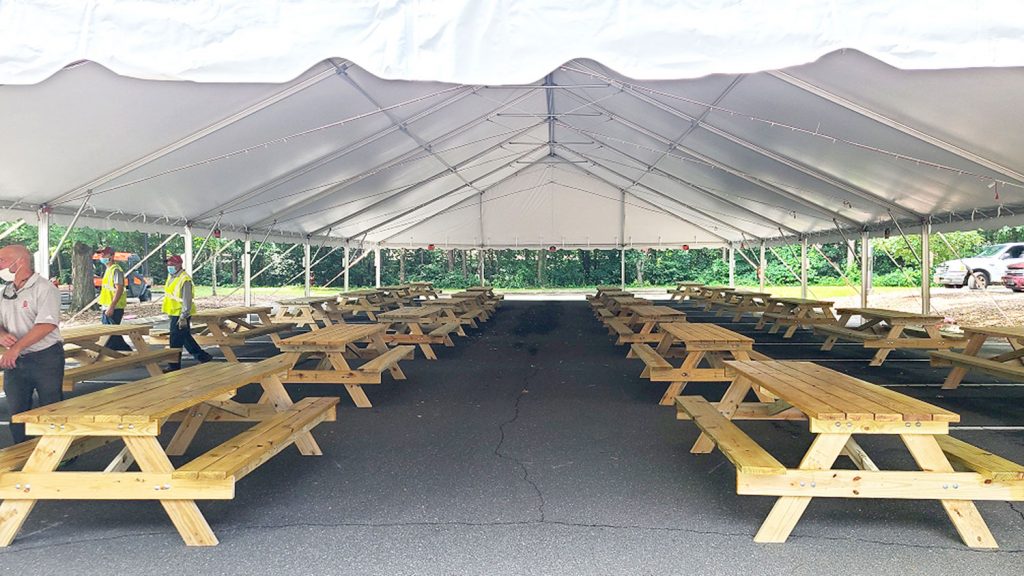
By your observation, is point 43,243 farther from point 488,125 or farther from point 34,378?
point 488,125

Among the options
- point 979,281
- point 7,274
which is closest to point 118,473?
point 7,274

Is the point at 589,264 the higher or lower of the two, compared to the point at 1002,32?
lower

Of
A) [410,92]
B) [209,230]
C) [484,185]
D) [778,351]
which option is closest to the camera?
[410,92]

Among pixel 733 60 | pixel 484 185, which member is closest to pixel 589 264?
pixel 484 185

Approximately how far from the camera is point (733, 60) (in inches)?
98.3

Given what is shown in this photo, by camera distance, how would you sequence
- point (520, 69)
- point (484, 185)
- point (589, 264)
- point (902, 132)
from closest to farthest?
1. point (520, 69)
2. point (902, 132)
3. point (484, 185)
4. point (589, 264)

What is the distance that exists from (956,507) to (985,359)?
4.09 meters

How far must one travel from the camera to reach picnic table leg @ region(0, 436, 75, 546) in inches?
115

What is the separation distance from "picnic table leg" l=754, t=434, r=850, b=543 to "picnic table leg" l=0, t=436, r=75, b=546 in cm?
323

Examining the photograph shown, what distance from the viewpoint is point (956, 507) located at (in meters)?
2.96

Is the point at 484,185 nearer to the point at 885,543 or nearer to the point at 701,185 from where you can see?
the point at 701,185

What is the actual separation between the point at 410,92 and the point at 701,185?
7.66m

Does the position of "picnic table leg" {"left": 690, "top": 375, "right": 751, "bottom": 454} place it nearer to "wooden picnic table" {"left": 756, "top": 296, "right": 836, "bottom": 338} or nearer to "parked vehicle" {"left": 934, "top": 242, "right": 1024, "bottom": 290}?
"wooden picnic table" {"left": 756, "top": 296, "right": 836, "bottom": 338}

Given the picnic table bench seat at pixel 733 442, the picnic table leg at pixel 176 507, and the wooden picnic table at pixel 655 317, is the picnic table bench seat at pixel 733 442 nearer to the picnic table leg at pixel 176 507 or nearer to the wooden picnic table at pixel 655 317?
the picnic table leg at pixel 176 507
